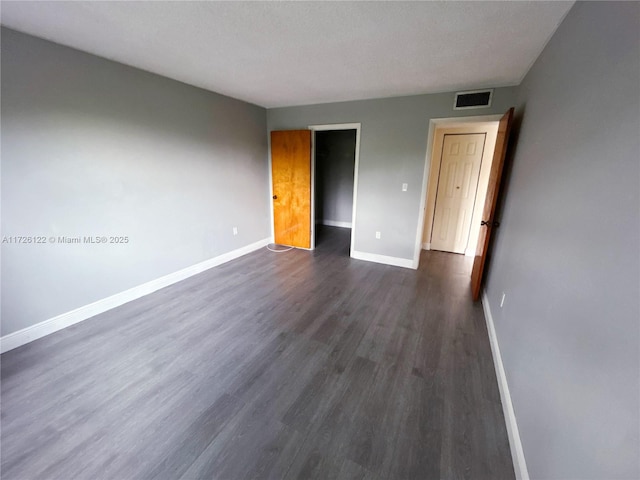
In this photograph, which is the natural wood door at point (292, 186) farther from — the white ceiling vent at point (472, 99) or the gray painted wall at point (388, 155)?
the white ceiling vent at point (472, 99)

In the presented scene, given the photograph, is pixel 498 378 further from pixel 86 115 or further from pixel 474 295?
pixel 86 115

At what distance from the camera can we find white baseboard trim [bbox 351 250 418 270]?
3.92m

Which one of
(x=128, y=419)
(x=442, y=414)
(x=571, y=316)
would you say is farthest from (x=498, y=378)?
(x=128, y=419)

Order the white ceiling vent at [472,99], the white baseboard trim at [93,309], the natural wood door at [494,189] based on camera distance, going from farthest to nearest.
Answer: the white ceiling vent at [472,99]
the natural wood door at [494,189]
the white baseboard trim at [93,309]

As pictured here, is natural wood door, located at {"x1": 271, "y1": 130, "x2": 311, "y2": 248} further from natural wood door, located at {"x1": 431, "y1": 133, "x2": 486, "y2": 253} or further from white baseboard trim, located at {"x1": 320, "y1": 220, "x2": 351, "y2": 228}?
natural wood door, located at {"x1": 431, "y1": 133, "x2": 486, "y2": 253}

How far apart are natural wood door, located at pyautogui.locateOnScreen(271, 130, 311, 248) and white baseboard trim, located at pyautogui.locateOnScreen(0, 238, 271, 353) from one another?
1359 mm

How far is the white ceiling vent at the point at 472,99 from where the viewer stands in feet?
9.92

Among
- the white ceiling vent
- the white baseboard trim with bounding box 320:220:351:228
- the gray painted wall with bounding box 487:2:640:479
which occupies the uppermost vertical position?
the white ceiling vent

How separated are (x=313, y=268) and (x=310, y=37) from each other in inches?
108

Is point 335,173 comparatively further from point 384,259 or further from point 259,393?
point 259,393

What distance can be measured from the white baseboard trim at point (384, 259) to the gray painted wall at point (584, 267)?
2.10 meters

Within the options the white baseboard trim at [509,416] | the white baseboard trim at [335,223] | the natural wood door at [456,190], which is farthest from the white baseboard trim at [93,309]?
the natural wood door at [456,190]

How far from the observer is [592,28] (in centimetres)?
122

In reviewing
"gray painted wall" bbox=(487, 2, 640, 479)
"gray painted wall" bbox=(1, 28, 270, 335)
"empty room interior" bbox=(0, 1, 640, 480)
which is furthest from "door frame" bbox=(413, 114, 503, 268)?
"gray painted wall" bbox=(1, 28, 270, 335)
